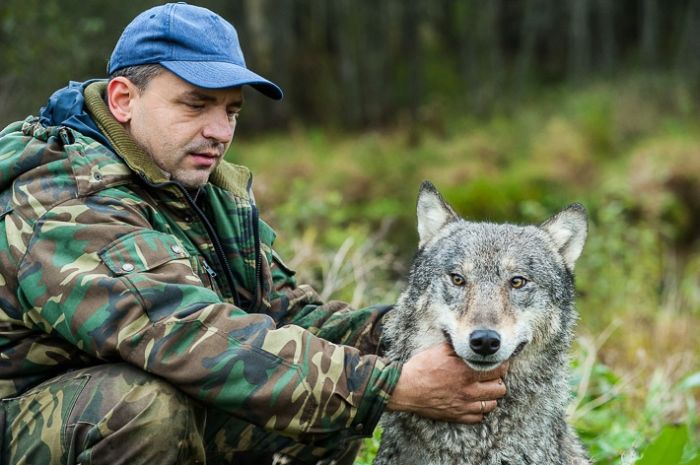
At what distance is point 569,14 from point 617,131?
11168mm

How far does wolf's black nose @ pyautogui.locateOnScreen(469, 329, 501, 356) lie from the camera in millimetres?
3271

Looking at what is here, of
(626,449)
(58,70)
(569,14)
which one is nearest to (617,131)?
(569,14)

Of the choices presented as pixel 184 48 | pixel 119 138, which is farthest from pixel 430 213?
pixel 119 138

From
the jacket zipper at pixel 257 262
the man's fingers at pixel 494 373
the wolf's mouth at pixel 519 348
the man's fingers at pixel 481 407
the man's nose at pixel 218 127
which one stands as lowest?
the man's fingers at pixel 481 407

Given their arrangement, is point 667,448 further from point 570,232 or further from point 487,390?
point 570,232

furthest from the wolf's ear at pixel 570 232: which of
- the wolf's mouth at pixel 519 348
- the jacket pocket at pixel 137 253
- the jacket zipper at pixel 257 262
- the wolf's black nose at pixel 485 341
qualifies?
the jacket pocket at pixel 137 253

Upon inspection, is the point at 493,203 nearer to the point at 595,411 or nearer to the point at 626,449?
the point at 595,411

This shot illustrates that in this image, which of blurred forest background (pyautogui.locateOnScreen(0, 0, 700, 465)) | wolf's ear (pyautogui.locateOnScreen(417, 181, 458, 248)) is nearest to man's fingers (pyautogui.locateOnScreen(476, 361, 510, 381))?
blurred forest background (pyautogui.locateOnScreen(0, 0, 700, 465))

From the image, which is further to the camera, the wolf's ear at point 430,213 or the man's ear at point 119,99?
the wolf's ear at point 430,213

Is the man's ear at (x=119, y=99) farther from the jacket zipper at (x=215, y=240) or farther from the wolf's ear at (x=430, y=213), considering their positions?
the wolf's ear at (x=430, y=213)

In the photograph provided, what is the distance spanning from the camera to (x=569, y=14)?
28.5 meters

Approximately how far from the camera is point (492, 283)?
141 inches

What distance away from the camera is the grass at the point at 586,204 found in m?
6.13

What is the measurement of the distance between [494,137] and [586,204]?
22.5ft
